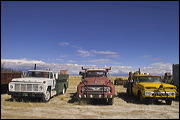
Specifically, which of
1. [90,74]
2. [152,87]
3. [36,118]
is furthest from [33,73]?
[152,87]

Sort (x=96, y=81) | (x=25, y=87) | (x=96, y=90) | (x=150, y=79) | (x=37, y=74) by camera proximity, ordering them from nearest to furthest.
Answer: (x=96, y=90) → (x=25, y=87) → (x=96, y=81) → (x=150, y=79) → (x=37, y=74)

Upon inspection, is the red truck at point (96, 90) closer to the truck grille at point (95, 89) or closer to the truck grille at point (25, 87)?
the truck grille at point (95, 89)

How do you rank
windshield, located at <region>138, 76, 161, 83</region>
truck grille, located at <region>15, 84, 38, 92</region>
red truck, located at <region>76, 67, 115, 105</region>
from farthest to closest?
windshield, located at <region>138, 76, 161, 83</region>
truck grille, located at <region>15, 84, 38, 92</region>
red truck, located at <region>76, 67, 115, 105</region>

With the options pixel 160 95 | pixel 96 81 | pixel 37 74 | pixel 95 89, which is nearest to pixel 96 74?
pixel 96 81

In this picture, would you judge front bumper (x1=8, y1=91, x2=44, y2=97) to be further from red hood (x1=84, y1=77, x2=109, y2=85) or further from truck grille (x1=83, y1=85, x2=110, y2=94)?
red hood (x1=84, y1=77, x2=109, y2=85)

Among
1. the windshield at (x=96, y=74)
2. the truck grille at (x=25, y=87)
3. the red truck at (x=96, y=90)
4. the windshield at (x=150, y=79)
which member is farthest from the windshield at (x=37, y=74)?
the windshield at (x=150, y=79)

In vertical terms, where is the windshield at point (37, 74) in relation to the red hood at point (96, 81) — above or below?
above

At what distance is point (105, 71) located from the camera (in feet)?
46.8

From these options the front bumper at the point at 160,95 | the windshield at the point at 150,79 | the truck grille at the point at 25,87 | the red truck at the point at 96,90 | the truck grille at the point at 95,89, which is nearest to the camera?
the red truck at the point at 96,90

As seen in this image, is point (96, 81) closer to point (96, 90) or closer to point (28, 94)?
point (96, 90)

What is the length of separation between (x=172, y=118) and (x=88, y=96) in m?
4.56

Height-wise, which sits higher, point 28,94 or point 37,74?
point 37,74

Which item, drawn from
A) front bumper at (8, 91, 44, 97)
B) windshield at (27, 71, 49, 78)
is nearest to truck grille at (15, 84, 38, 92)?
front bumper at (8, 91, 44, 97)

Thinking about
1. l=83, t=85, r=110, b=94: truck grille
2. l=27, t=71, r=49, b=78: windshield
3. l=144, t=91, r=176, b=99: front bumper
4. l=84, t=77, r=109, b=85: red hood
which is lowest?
l=144, t=91, r=176, b=99: front bumper
